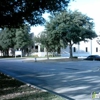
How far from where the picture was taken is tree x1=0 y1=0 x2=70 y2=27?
463 inches

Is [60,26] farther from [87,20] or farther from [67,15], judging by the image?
[87,20]

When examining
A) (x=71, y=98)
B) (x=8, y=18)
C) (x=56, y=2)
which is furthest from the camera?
(x=8, y=18)

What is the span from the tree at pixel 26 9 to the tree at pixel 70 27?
99.7ft

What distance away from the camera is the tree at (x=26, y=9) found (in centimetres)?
1176

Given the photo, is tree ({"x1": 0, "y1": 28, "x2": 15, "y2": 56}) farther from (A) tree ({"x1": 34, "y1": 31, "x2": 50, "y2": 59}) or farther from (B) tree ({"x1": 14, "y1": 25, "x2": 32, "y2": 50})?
(A) tree ({"x1": 34, "y1": 31, "x2": 50, "y2": 59})

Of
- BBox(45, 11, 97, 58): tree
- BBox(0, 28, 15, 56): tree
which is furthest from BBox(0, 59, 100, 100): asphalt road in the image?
BBox(0, 28, 15, 56): tree

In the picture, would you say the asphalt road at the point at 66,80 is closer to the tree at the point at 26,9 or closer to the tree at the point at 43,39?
the tree at the point at 26,9

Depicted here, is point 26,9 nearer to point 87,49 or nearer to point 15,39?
point 15,39

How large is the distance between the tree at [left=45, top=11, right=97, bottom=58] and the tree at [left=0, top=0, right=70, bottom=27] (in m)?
30.4

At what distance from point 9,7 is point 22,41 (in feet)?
189

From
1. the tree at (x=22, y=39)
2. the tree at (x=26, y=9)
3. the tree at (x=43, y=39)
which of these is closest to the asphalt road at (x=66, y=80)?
the tree at (x=26, y=9)

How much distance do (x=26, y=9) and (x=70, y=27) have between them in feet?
105

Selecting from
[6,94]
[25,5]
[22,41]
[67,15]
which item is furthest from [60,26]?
[6,94]

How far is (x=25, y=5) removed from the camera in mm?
12266
